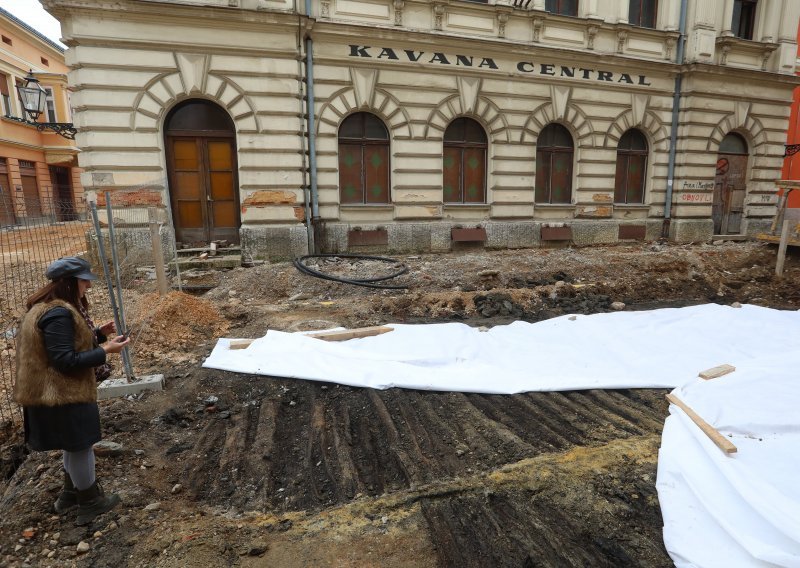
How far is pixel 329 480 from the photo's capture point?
129 inches

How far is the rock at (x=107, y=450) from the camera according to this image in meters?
3.44

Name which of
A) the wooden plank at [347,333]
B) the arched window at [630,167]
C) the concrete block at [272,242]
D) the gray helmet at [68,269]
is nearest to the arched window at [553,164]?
the arched window at [630,167]

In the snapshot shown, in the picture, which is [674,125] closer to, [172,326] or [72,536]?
[172,326]

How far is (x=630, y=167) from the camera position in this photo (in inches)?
578

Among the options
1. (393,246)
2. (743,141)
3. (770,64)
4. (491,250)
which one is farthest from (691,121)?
(393,246)

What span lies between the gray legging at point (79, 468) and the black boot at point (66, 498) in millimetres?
118

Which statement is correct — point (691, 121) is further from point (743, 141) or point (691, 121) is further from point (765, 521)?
point (765, 521)

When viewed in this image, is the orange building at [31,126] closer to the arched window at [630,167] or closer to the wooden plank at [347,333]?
the wooden plank at [347,333]

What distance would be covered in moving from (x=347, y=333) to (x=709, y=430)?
158 inches

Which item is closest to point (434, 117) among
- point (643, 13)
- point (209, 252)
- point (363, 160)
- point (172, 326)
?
point (363, 160)

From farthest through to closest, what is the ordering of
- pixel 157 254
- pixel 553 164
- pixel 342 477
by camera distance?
pixel 553 164
pixel 157 254
pixel 342 477

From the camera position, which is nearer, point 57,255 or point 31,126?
point 57,255

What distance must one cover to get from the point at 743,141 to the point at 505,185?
9502 mm

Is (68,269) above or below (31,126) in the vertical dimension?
below
